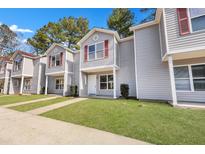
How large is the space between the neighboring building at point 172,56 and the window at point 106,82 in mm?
3616

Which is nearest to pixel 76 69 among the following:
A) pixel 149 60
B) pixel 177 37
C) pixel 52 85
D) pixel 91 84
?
pixel 91 84

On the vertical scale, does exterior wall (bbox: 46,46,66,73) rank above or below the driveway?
above

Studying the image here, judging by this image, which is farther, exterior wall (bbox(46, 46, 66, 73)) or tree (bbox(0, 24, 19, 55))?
tree (bbox(0, 24, 19, 55))

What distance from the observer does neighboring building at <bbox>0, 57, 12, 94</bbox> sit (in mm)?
20837

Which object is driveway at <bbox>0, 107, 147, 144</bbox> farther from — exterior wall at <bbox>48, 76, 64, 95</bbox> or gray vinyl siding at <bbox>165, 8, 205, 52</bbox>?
exterior wall at <bbox>48, 76, 64, 95</bbox>

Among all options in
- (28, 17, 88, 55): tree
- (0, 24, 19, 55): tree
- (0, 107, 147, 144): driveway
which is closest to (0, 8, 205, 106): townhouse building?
(0, 107, 147, 144): driveway

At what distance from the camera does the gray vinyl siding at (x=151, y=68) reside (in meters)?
8.55

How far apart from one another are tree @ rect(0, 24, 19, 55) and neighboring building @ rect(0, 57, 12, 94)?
263 cm

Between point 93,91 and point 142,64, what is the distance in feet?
21.5

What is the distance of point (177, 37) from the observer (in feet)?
22.0

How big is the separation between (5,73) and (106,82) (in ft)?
70.5

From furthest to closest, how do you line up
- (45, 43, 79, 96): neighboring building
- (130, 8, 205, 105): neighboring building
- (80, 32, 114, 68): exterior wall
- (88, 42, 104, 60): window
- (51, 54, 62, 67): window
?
(51, 54, 62, 67): window, (45, 43, 79, 96): neighboring building, (88, 42, 104, 60): window, (80, 32, 114, 68): exterior wall, (130, 8, 205, 105): neighboring building

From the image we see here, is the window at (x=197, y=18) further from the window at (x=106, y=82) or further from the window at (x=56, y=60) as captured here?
the window at (x=56, y=60)
